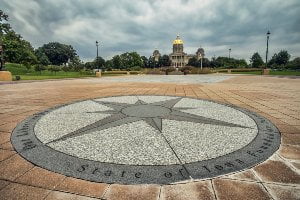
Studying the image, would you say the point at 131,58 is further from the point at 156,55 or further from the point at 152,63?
the point at 156,55

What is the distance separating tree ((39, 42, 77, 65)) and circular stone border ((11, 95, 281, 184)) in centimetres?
12366

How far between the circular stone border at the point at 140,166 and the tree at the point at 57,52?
123661 millimetres

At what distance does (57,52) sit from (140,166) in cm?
12477

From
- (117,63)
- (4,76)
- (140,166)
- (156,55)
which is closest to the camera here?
(140,166)

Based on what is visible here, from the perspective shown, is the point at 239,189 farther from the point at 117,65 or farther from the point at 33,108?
the point at 117,65

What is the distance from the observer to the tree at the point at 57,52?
113 metres

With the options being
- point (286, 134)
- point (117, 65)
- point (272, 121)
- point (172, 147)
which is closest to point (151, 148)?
point (172, 147)

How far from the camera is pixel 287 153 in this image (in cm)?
342

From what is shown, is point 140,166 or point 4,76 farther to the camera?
point 4,76

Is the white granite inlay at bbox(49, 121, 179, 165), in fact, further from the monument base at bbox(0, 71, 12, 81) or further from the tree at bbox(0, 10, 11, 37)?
the tree at bbox(0, 10, 11, 37)

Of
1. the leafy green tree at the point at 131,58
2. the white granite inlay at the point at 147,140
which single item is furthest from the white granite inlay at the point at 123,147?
the leafy green tree at the point at 131,58

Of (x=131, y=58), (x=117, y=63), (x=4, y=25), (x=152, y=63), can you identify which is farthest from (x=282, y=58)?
(x=4, y=25)

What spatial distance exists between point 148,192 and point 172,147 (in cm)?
139

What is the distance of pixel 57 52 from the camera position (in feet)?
371
